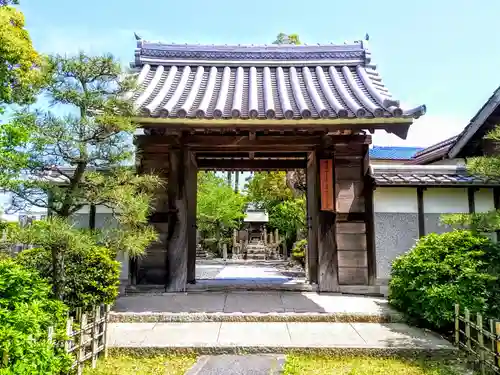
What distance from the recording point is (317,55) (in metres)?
8.91

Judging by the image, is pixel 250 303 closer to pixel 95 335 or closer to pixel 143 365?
pixel 143 365

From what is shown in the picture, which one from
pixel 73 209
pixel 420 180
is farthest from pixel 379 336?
pixel 73 209

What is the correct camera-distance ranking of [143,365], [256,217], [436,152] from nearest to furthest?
[143,365]
[436,152]
[256,217]

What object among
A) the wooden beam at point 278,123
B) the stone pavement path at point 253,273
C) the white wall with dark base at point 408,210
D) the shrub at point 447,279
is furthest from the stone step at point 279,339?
the wooden beam at point 278,123

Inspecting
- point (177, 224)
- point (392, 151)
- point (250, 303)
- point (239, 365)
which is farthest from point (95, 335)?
point (392, 151)

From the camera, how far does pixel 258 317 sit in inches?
207

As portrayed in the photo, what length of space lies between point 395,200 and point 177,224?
13.3 feet

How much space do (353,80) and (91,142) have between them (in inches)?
227

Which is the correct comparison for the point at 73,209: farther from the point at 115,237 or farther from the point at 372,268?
the point at 372,268

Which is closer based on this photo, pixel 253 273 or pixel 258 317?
pixel 258 317

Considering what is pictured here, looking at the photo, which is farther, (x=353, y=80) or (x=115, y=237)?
(x=353, y=80)

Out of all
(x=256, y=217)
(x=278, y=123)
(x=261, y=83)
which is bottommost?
(x=256, y=217)

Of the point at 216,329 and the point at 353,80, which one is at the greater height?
the point at 353,80

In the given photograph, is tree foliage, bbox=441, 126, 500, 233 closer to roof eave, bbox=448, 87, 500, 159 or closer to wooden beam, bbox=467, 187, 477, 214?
roof eave, bbox=448, 87, 500, 159
